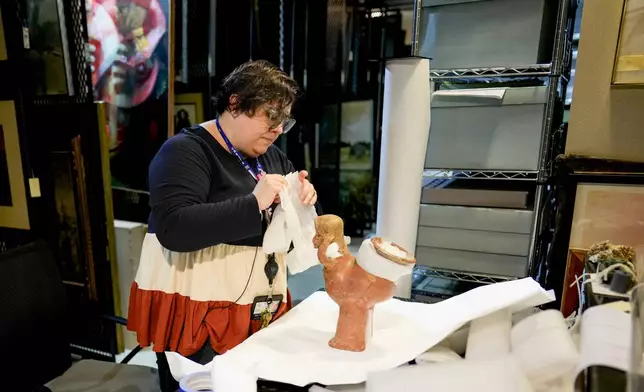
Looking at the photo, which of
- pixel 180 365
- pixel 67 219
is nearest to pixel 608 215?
pixel 180 365

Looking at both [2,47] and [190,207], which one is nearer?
[190,207]

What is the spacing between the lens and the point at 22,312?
46.6 inches

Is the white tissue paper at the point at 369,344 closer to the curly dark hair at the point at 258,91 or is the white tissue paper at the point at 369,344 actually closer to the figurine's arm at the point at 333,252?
the figurine's arm at the point at 333,252

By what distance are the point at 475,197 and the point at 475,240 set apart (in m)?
0.14

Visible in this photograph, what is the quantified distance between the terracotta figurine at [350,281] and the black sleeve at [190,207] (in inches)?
8.2

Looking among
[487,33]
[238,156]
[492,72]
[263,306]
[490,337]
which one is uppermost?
[487,33]

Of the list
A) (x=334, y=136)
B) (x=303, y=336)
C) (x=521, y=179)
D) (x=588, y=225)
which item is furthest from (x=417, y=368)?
(x=334, y=136)

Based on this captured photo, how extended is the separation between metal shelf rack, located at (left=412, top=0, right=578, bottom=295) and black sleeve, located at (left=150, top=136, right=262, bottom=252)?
2.60ft

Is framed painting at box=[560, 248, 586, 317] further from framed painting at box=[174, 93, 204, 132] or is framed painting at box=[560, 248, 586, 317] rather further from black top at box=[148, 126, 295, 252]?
framed painting at box=[174, 93, 204, 132]

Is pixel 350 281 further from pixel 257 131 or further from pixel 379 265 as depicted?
pixel 257 131

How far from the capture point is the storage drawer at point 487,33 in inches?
51.1

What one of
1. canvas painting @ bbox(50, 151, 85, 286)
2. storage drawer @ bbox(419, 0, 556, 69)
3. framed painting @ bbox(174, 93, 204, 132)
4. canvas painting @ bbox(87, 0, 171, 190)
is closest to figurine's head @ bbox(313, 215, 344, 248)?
storage drawer @ bbox(419, 0, 556, 69)

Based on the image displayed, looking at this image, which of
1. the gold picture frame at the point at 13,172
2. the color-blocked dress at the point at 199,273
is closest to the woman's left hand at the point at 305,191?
the color-blocked dress at the point at 199,273

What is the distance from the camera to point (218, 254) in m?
0.98
